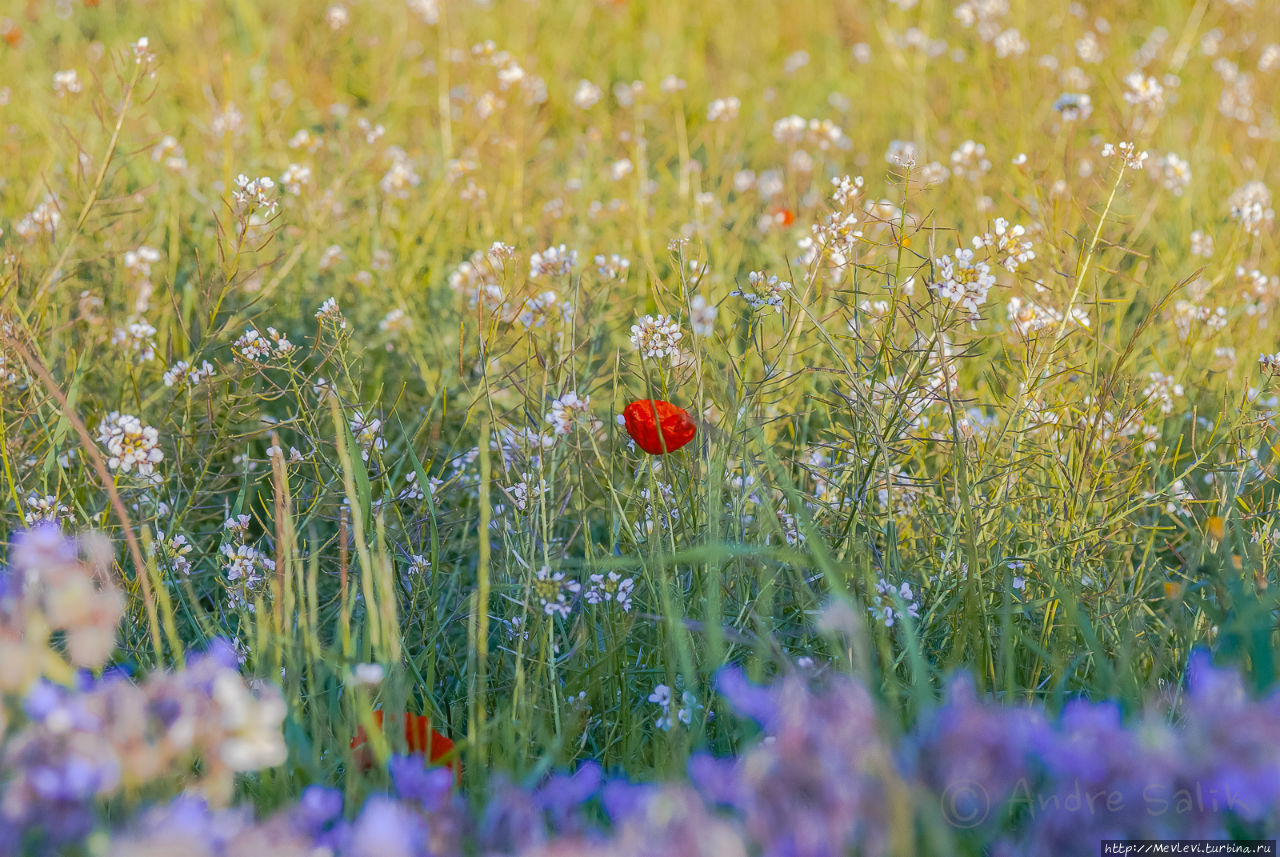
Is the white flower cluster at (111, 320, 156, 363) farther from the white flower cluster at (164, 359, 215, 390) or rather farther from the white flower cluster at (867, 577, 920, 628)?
the white flower cluster at (867, 577, 920, 628)

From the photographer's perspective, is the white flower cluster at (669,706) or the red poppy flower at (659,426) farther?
the red poppy flower at (659,426)

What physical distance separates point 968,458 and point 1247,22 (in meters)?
4.39

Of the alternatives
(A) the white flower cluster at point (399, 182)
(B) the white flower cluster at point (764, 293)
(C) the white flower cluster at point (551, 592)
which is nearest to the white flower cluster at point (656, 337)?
(B) the white flower cluster at point (764, 293)

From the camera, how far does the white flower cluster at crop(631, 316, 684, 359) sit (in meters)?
1.83

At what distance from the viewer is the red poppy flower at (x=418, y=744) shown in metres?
1.31

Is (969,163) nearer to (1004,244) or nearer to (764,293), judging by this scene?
(1004,244)

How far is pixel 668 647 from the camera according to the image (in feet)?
5.32

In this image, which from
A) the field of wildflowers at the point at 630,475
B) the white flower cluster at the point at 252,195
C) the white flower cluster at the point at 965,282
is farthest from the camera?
the white flower cluster at the point at 252,195

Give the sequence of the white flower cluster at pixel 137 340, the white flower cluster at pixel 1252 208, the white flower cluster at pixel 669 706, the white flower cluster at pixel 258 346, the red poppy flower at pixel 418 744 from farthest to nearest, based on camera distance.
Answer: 1. the white flower cluster at pixel 1252 208
2. the white flower cluster at pixel 137 340
3. the white flower cluster at pixel 258 346
4. the white flower cluster at pixel 669 706
5. the red poppy flower at pixel 418 744

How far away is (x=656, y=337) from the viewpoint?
1828mm

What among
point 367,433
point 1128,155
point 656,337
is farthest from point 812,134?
point 367,433

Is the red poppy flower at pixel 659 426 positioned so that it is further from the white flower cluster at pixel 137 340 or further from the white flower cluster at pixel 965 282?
the white flower cluster at pixel 137 340

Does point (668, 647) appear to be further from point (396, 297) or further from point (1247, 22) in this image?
point (1247, 22)

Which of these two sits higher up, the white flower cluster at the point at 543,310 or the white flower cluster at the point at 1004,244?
the white flower cluster at the point at 1004,244
